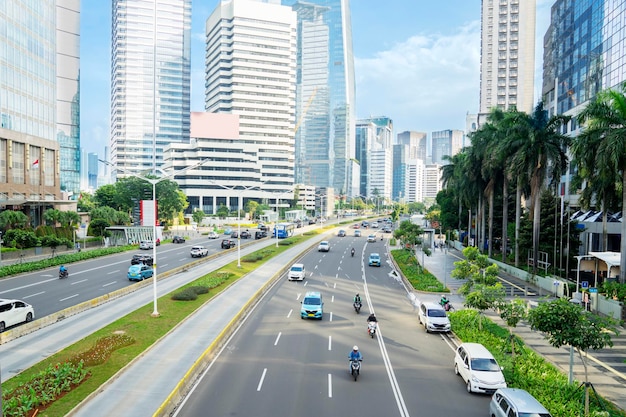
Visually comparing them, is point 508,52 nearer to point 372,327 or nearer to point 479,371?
point 372,327

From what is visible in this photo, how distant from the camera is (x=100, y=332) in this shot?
24922mm

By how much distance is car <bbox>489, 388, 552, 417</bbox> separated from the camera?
1438cm

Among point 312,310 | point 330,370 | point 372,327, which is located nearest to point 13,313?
point 312,310

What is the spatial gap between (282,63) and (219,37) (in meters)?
30.5

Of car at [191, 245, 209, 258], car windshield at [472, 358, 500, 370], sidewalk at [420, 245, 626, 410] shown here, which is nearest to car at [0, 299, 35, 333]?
car windshield at [472, 358, 500, 370]

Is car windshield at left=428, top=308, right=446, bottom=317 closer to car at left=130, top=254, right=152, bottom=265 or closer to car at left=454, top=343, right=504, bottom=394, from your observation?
car at left=454, top=343, right=504, bottom=394

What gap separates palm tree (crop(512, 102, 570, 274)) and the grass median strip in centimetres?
3255

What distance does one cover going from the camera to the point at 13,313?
26.0m

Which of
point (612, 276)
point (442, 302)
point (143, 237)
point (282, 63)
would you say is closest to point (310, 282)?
point (442, 302)

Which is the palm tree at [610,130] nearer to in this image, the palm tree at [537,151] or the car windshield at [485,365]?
the palm tree at [537,151]

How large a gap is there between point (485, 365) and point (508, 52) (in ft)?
474

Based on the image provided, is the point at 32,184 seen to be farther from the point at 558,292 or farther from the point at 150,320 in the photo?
the point at 558,292

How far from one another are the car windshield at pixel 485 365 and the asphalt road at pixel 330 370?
114 centimetres

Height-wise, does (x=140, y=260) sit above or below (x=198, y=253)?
above
